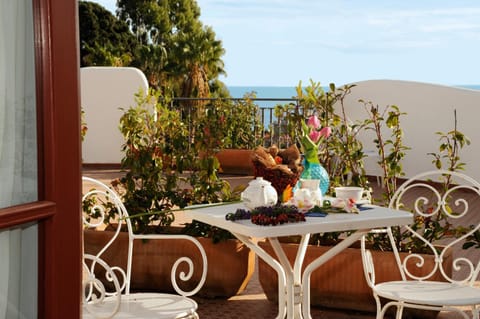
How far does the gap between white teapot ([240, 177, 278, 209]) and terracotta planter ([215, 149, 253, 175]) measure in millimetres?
7373

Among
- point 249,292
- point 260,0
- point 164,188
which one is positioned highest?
point 260,0

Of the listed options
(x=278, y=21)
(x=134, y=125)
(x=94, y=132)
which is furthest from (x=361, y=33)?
(x=134, y=125)

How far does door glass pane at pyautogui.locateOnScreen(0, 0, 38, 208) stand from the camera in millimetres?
1520

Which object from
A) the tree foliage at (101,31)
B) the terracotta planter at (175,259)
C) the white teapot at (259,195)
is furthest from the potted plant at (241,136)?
the tree foliage at (101,31)

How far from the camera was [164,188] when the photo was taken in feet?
15.7

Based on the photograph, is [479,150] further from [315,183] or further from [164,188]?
[315,183]

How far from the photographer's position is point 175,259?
173 inches

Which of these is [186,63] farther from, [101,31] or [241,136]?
[241,136]

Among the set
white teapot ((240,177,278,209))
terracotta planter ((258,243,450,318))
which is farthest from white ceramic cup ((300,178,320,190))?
terracotta planter ((258,243,450,318))

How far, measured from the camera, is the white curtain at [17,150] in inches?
59.9

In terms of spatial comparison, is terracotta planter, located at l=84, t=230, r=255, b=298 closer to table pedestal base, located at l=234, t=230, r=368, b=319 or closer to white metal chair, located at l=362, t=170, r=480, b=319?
white metal chair, located at l=362, t=170, r=480, b=319

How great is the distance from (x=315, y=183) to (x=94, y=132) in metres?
8.65

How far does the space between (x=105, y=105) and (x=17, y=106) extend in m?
9.96

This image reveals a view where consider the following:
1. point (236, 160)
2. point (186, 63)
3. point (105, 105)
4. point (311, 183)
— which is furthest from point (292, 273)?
point (186, 63)
